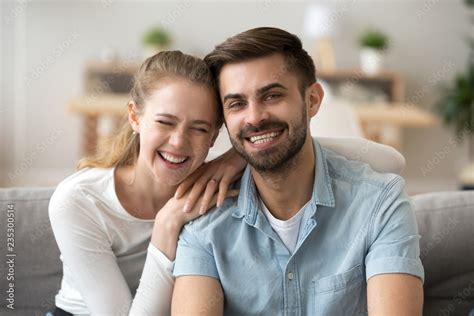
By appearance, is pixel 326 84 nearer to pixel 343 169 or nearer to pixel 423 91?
A: pixel 423 91

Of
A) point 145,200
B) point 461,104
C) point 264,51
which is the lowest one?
point 461,104

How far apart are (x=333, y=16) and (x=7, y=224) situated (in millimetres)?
4351

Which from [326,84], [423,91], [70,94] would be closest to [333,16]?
[326,84]

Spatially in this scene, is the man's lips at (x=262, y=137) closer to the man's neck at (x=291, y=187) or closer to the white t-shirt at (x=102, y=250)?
the man's neck at (x=291, y=187)

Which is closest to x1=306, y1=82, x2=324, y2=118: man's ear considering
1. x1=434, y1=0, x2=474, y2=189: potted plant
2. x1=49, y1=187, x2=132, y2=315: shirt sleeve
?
x1=49, y1=187, x2=132, y2=315: shirt sleeve

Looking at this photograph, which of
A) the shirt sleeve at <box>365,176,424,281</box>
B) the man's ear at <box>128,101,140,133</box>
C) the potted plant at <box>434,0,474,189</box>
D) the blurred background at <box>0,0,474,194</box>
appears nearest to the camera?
the shirt sleeve at <box>365,176,424,281</box>

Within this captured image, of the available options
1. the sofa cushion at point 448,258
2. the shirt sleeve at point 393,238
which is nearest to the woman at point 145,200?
the shirt sleeve at point 393,238

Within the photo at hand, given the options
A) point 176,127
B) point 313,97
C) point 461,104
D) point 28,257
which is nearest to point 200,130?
point 176,127

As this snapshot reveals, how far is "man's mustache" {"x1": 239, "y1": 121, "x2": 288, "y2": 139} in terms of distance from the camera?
1.49 metres

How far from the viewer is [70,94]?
5.80m

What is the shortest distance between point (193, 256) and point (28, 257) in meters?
0.55

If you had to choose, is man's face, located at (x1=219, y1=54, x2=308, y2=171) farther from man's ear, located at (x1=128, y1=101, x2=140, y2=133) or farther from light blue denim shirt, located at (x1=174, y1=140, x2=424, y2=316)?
man's ear, located at (x1=128, y1=101, x2=140, y2=133)

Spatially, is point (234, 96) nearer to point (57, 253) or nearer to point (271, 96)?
point (271, 96)

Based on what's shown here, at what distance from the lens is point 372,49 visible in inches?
222
